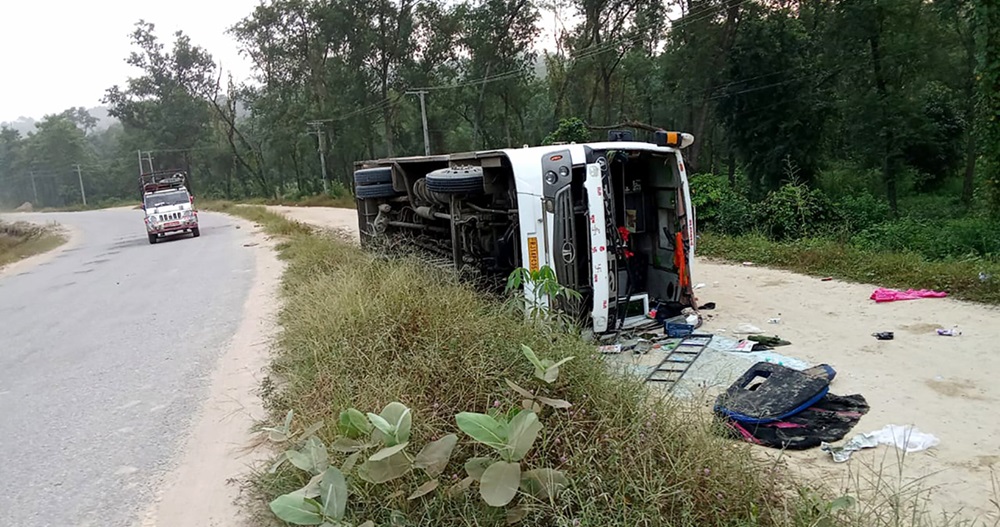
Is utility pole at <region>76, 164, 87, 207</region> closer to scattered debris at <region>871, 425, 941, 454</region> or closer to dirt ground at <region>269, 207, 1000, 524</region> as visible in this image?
dirt ground at <region>269, 207, 1000, 524</region>

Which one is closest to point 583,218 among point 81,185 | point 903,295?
point 903,295

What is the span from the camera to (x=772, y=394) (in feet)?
15.3

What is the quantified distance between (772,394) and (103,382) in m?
6.15

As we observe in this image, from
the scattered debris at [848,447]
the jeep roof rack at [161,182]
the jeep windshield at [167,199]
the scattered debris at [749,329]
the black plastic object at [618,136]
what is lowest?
the scattered debris at [749,329]

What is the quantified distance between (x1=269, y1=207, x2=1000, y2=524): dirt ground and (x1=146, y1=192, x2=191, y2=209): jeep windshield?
20.2 meters

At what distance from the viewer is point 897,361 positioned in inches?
217

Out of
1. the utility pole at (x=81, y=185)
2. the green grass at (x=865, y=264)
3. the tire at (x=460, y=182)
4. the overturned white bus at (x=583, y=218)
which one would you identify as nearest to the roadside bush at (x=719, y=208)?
the green grass at (x=865, y=264)

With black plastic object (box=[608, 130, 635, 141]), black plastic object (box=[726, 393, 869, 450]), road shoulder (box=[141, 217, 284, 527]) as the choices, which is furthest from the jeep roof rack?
black plastic object (box=[726, 393, 869, 450])

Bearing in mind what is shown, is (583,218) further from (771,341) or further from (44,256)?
(44,256)

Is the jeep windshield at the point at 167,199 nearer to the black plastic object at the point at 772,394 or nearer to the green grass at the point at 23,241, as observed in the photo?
the green grass at the point at 23,241

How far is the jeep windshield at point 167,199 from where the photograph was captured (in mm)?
22797

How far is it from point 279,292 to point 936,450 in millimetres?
8851

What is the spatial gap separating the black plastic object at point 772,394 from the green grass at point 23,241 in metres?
23.4

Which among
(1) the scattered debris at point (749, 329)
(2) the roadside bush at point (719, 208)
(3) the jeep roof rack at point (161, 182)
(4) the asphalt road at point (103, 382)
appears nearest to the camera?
(4) the asphalt road at point (103, 382)
